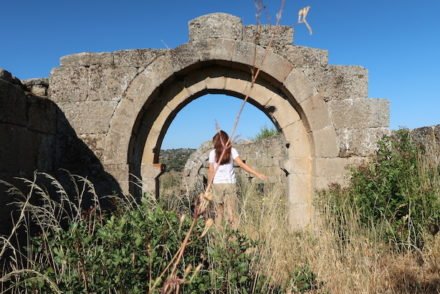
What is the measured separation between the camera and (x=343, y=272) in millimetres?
3037

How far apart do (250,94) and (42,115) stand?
2.61 metres

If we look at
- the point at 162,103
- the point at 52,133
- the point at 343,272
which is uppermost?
the point at 162,103

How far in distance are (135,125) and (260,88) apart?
183 centimetres

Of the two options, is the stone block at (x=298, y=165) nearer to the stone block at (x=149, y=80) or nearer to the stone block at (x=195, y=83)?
the stone block at (x=195, y=83)

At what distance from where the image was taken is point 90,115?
5.18 metres

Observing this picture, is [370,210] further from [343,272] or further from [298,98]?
[298,98]

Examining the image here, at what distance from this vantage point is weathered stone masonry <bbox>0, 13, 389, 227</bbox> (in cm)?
518

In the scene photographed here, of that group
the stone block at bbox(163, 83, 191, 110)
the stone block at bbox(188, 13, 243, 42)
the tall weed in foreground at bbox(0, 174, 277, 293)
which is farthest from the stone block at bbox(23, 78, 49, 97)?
the tall weed in foreground at bbox(0, 174, 277, 293)

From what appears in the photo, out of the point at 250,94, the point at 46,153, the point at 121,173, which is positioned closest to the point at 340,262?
the point at 250,94

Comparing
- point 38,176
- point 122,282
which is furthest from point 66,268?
point 38,176

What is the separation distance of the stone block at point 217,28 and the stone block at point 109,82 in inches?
38.7

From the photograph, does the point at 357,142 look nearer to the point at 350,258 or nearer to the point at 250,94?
the point at 250,94

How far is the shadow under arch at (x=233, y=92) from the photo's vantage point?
5.48 metres

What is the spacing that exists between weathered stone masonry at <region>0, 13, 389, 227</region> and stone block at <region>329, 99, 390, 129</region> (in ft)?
0.04
